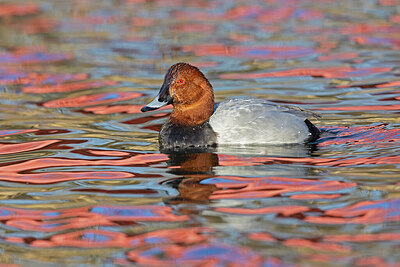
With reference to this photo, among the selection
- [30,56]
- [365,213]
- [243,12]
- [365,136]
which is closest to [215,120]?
[365,136]

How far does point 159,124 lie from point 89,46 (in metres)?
5.73

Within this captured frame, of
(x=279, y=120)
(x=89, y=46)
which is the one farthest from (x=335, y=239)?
(x=89, y=46)

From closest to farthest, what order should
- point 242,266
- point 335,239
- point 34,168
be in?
1. point 242,266
2. point 335,239
3. point 34,168

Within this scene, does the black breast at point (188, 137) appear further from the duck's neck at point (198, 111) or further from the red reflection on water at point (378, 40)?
the red reflection on water at point (378, 40)

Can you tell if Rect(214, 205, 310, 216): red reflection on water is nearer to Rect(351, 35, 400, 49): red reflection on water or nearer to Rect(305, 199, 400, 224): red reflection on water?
Rect(305, 199, 400, 224): red reflection on water

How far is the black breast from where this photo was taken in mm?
8172

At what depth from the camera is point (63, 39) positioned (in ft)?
50.6

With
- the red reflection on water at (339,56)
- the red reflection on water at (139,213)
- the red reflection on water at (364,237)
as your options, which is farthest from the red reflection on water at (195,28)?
the red reflection on water at (364,237)

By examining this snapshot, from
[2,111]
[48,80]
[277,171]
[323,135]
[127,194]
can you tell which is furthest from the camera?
[48,80]

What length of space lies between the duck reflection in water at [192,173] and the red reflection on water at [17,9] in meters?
10.6

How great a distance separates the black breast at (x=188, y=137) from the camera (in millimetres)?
8172

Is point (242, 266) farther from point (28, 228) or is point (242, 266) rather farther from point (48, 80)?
point (48, 80)

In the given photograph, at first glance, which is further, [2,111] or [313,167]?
[2,111]

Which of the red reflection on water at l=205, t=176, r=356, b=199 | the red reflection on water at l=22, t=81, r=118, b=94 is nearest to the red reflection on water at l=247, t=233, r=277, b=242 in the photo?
the red reflection on water at l=205, t=176, r=356, b=199
